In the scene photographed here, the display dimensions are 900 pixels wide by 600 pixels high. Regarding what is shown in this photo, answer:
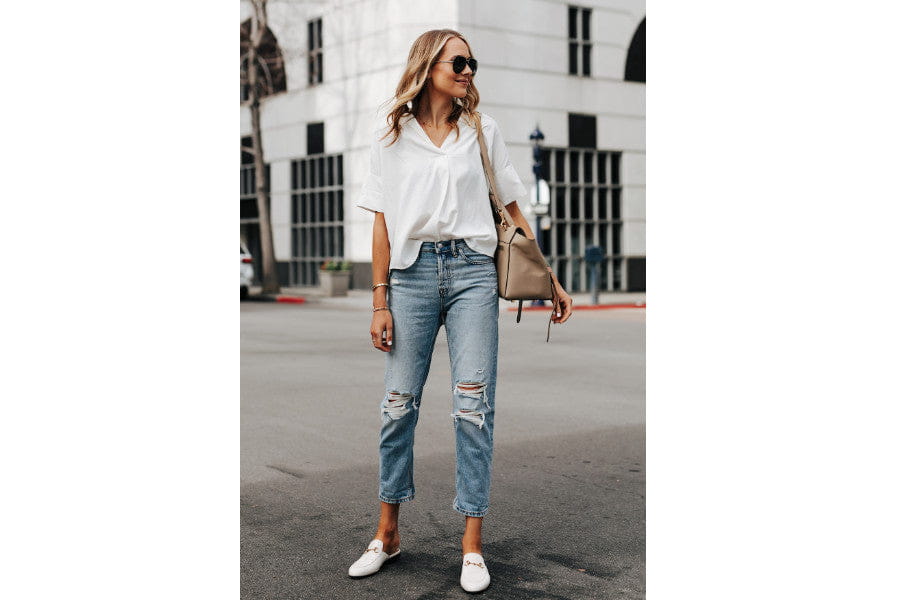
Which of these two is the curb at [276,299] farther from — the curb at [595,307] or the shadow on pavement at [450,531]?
the shadow on pavement at [450,531]

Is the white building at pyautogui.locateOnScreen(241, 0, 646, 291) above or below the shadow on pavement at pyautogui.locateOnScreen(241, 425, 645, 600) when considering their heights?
above

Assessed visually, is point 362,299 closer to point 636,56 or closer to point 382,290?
point 636,56

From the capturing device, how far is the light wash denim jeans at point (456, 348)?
369 cm

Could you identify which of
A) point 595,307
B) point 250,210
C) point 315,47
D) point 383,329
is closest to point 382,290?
point 383,329

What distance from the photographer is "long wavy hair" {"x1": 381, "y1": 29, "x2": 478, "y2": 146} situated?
3656 mm

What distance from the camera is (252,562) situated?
3902 millimetres

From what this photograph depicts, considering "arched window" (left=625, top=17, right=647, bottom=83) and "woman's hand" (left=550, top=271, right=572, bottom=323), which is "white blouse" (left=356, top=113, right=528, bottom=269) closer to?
"woman's hand" (left=550, top=271, right=572, bottom=323)

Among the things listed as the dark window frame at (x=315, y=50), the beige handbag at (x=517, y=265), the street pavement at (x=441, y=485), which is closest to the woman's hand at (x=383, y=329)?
the beige handbag at (x=517, y=265)

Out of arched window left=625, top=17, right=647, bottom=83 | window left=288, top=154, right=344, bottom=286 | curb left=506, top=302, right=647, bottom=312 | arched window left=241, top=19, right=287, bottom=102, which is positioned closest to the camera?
curb left=506, top=302, right=647, bottom=312

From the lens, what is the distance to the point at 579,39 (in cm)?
2609

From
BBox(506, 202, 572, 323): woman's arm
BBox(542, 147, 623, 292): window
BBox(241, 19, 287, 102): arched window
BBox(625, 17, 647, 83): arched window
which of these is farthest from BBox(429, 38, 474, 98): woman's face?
BBox(625, 17, 647, 83): arched window

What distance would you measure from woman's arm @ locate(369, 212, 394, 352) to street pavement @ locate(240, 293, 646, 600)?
0.82 meters

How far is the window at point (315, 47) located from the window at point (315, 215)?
2.11m
